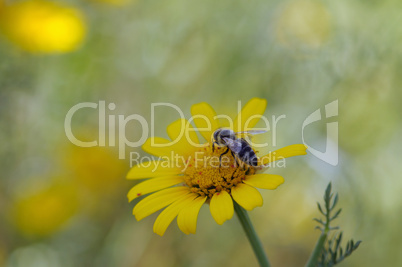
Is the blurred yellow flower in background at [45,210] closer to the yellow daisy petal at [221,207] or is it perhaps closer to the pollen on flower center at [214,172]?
the pollen on flower center at [214,172]

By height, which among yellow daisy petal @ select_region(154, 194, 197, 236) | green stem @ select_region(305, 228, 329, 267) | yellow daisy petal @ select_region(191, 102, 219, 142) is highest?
yellow daisy petal @ select_region(191, 102, 219, 142)

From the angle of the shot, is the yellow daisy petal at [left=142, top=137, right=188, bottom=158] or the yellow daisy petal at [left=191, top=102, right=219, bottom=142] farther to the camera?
the yellow daisy petal at [left=191, top=102, right=219, bottom=142]

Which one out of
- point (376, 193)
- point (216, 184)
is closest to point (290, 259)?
point (376, 193)

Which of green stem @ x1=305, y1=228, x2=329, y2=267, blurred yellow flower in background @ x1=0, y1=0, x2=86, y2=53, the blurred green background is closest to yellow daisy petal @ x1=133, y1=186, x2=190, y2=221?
green stem @ x1=305, y1=228, x2=329, y2=267

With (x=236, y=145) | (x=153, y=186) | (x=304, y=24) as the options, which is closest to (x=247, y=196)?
(x=236, y=145)

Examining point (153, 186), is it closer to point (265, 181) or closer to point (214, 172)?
point (214, 172)

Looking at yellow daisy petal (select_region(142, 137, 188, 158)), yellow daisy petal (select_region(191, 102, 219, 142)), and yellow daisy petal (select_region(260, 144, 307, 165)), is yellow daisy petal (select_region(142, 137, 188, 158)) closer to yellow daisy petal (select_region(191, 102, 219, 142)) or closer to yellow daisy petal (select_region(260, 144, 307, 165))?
yellow daisy petal (select_region(191, 102, 219, 142))
